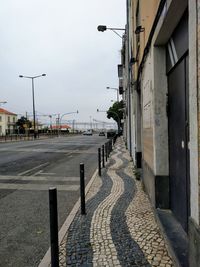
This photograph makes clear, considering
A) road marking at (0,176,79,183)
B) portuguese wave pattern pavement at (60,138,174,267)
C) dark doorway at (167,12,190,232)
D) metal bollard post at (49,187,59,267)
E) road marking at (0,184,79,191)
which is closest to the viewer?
metal bollard post at (49,187,59,267)

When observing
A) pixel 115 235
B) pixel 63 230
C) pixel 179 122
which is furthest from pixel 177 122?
pixel 63 230

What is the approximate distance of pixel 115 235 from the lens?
4.96 m

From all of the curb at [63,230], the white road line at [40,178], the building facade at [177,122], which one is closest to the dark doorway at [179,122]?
the building facade at [177,122]

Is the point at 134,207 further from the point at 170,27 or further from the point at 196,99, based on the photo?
the point at 196,99

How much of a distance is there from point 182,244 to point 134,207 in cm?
241

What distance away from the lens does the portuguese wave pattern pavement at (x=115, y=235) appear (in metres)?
4.07

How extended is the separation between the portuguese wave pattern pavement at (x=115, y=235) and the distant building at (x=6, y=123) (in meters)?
102

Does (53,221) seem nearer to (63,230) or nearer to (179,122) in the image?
(63,230)

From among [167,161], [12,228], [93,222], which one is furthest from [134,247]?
[12,228]

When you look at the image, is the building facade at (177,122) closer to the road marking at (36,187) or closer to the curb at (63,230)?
the curb at (63,230)

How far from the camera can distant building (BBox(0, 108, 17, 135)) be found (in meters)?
107

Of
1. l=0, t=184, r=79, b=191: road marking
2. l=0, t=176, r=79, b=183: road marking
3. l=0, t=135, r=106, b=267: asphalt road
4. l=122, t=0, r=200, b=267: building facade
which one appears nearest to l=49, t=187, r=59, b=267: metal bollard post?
l=0, t=135, r=106, b=267: asphalt road

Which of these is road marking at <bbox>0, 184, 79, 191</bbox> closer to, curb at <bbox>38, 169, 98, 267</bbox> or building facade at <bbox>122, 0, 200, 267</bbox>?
curb at <bbox>38, 169, 98, 267</bbox>

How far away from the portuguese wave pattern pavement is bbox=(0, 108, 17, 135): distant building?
102 meters
